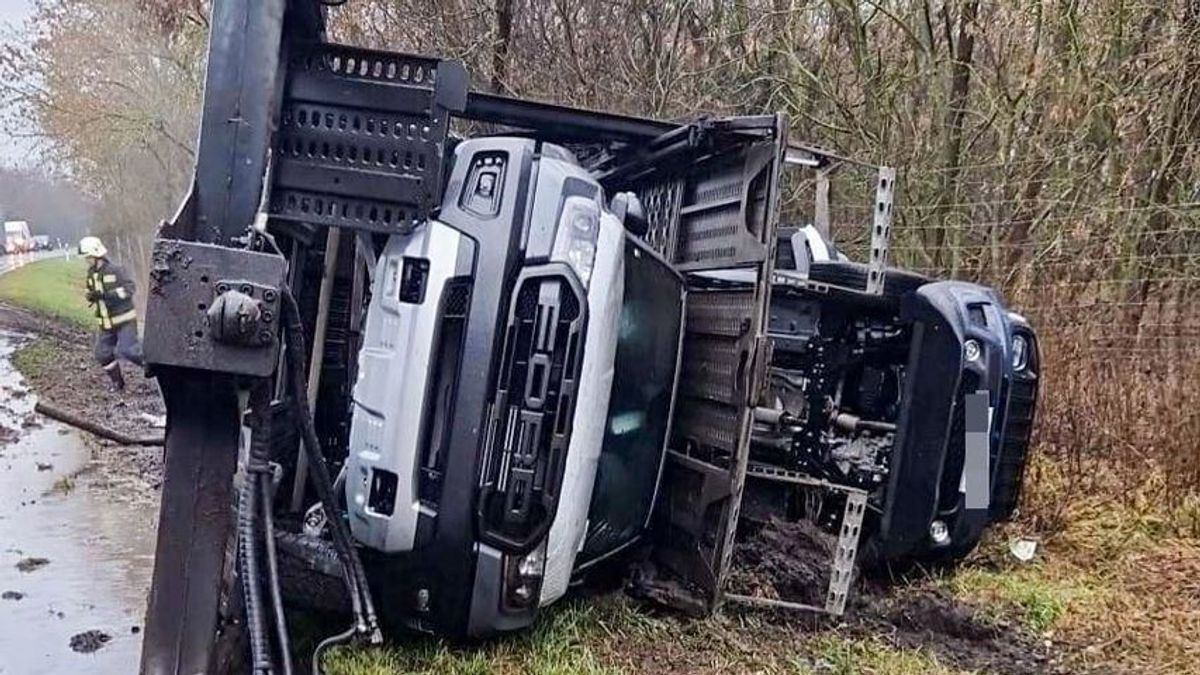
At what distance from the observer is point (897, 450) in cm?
374

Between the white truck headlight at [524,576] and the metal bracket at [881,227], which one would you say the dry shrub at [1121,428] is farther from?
the white truck headlight at [524,576]

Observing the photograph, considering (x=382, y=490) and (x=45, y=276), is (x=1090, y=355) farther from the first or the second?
(x=45, y=276)

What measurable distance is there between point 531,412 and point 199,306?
2.84ft

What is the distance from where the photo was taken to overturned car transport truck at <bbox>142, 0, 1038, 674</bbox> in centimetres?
233

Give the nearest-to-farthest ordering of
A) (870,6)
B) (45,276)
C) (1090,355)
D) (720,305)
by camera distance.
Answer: (720,305) → (1090,355) → (870,6) → (45,276)

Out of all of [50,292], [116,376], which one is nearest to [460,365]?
[116,376]

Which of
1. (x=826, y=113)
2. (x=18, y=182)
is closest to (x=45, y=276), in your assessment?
(x=18, y=182)

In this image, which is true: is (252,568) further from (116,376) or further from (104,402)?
(116,376)

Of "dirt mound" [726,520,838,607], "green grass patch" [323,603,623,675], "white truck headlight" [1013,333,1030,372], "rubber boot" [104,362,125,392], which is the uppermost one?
"white truck headlight" [1013,333,1030,372]

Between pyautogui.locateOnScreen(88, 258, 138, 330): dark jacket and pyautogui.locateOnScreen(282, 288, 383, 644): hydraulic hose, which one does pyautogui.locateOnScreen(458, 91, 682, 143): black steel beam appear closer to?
pyautogui.locateOnScreen(282, 288, 383, 644): hydraulic hose

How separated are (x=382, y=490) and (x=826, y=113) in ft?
23.0

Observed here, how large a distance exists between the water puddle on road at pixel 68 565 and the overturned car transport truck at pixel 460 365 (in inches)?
41.0

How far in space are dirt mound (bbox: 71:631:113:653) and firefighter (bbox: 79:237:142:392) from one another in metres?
6.99

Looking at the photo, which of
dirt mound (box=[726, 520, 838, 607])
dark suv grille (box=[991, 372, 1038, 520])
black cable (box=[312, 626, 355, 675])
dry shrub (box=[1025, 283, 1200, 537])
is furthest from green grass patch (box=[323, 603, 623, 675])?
dry shrub (box=[1025, 283, 1200, 537])
